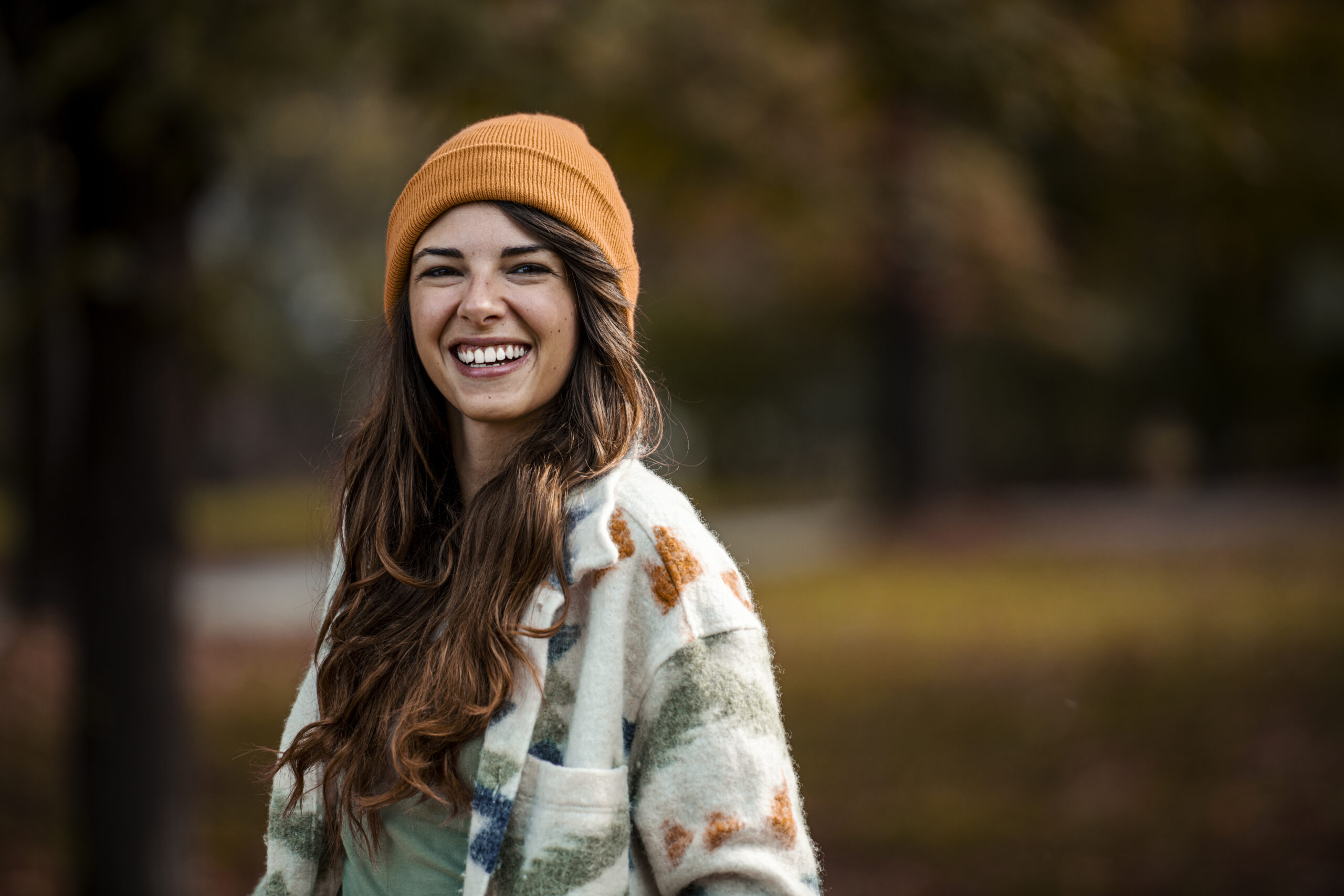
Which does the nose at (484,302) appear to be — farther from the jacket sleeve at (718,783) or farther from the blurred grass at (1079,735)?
the blurred grass at (1079,735)

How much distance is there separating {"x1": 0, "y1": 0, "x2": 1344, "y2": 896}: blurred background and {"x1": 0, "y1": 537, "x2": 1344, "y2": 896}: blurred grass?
3 cm

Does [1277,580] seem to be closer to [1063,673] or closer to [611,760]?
[1063,673]

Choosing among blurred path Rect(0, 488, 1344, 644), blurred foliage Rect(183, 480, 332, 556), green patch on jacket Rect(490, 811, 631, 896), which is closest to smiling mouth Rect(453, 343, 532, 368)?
green patch on jacket Rect(490, 811, 631, 896)

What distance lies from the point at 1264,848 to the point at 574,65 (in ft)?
14.3

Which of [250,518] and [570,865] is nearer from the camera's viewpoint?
[570,865]

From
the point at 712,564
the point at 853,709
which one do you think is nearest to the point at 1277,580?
the point at 853,709

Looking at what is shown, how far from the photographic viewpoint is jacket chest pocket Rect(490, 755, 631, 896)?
1.51 m

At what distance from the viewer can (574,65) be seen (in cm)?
378

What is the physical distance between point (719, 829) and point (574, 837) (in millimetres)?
189

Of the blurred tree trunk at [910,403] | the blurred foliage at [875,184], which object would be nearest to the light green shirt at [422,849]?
the blurred foliage at [875,184]

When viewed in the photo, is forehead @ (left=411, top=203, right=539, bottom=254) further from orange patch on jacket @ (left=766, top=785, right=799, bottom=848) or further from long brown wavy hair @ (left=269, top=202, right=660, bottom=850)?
orange patch on jacket @ (left=766, top=785, right=799, bottom=848)

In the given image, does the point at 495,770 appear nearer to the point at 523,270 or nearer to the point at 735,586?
the point at 735,586

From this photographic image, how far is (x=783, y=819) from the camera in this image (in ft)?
5.02

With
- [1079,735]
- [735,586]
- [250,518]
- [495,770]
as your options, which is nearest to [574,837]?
[495,770]
